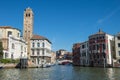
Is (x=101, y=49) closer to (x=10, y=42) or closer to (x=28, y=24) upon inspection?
(x=10, y=42)

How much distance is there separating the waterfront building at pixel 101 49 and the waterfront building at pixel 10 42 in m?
23.7

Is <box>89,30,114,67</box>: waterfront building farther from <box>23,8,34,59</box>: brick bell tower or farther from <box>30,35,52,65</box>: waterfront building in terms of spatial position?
<box>23,8,34,59</box>: brick bell tower

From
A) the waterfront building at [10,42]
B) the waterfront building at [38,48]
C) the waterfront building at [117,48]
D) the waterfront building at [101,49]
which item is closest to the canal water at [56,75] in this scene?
the waterfront building at [10,42]

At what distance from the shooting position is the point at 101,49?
233 feet

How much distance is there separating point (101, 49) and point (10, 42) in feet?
92.4

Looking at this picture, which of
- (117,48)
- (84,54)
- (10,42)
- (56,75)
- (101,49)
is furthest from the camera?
(84,54)

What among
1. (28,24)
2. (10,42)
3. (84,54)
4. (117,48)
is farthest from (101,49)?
(28,24)

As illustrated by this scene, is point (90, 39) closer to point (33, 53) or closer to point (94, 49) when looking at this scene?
point (94, 49)

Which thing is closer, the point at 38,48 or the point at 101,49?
the point at 101,49

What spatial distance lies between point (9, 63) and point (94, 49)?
29.6 meters

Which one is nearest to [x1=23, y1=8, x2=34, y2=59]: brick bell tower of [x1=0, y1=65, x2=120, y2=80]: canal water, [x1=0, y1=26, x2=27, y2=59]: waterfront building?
[x1=0, y1=26, x2=27, y2=59]: waterfront building

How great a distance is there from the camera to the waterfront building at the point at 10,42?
60.8 metres

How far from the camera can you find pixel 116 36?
70.4 m

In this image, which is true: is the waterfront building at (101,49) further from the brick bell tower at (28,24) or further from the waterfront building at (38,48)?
the brick bell tower at (28,24)
